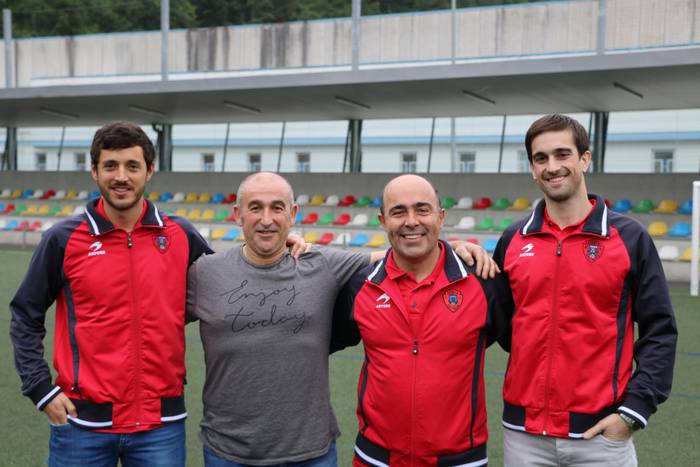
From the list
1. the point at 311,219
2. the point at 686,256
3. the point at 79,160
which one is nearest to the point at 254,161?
the point at 311,219

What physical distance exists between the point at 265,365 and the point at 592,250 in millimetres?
1145

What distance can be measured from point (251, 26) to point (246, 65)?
59.5 inches

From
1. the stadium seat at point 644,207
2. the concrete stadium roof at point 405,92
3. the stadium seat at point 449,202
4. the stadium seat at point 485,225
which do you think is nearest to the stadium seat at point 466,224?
the stadium seat at point 485,225

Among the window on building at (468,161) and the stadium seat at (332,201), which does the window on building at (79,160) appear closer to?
the stadium seat at (332,201)

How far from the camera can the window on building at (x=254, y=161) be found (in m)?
21.0

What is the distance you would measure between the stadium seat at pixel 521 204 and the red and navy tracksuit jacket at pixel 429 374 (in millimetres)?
13884

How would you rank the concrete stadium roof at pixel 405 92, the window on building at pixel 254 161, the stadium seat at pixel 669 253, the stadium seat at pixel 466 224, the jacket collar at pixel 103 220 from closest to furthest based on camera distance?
the jacket collar at pixel 103 220 → the concrete stadium roof at pixel 405 92 → the stadium seat at pixel 669 253 → the stadium seat at pixel 466 224 → the window on building at pixel 254 161

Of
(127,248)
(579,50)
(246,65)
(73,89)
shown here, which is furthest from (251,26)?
(127,248)

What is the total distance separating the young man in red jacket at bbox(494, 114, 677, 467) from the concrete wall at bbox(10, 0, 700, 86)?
48.0 ft

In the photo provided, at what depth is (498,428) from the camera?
5.02 m

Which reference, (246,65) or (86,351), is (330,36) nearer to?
(246,65)

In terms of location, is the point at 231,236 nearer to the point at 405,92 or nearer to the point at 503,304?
the point at 405,92

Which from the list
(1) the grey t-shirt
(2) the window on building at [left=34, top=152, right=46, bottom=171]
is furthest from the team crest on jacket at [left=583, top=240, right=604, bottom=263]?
(2) the window on building at [left=34, top=152, right=46, bottom=171]

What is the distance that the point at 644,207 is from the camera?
1498cm
